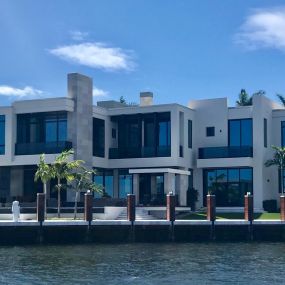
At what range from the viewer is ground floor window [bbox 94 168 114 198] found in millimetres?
59572

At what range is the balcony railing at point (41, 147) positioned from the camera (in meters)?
54.5

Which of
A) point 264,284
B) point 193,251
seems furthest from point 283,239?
point 264,284

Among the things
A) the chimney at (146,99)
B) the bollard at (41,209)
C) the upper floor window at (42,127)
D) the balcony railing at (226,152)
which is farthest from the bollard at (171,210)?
the chimney at (146,99)

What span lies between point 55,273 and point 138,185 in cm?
2725

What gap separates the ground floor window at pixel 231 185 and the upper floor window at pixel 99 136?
9.33 meters

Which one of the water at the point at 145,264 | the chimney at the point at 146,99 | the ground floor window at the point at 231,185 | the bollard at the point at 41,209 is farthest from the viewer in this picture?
the chimney at the point at 146,99

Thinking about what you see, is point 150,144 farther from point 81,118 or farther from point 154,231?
point 154,231

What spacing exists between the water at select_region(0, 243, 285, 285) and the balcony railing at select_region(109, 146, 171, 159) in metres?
16.9

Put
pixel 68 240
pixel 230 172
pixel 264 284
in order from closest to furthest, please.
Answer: pixel 264 284, pixel 68 240, pixel 230 172

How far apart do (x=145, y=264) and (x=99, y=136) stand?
2817 centimetres

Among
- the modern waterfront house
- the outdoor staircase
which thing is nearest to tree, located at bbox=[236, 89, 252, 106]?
the modern waterfront house

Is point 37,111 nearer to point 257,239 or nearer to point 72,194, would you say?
point 72,194

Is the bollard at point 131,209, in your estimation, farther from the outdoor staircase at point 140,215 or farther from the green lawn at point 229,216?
the green lawn at point 229,216

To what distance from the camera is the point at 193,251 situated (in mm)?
37469
